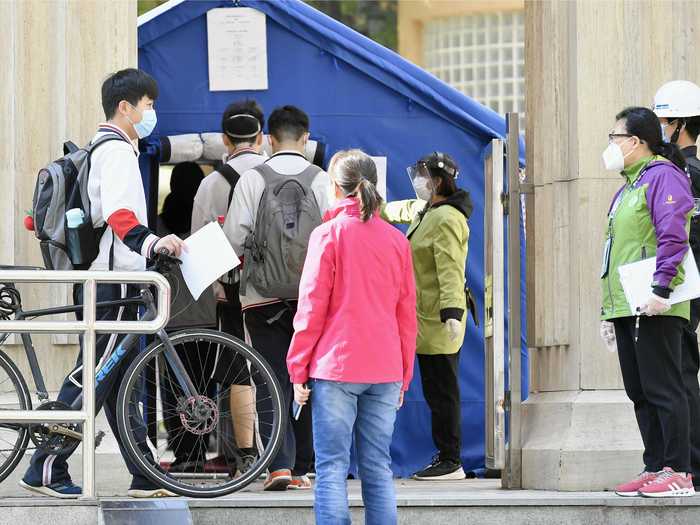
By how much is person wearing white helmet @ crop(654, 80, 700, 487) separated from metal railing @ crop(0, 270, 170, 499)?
267 cm

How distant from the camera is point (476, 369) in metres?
11.3

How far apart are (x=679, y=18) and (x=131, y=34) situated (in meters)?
3.05

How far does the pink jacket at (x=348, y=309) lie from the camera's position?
7.00 m

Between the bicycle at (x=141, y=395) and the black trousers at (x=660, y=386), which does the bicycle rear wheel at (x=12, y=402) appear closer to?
the bicycle at (x=141, y=395)

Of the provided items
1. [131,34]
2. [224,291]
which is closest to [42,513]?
[224,291]

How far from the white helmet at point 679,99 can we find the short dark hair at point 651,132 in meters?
0.35

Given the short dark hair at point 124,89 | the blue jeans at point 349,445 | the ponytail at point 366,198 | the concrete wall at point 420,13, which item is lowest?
the blue jeans at point 349,445

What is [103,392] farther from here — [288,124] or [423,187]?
[423,187]

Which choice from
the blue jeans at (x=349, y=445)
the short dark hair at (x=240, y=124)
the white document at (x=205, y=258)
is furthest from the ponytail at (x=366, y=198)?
the short dark hair at (x=240, y=124)

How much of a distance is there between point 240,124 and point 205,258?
200 cm

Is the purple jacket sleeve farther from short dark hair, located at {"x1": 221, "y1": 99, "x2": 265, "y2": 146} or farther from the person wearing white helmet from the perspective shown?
short dark hair, located at {"x1": 221, "y1": 99, "x2": 265, "y2": 146}

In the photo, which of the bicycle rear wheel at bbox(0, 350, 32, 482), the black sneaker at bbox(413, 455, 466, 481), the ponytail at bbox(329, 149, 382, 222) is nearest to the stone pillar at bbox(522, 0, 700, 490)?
the black sneaker at bbox(413, 455, 466, 481)

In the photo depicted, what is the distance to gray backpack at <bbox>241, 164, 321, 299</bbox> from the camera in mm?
8875

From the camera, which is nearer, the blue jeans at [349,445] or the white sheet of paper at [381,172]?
the blue jeans at [349,445]
